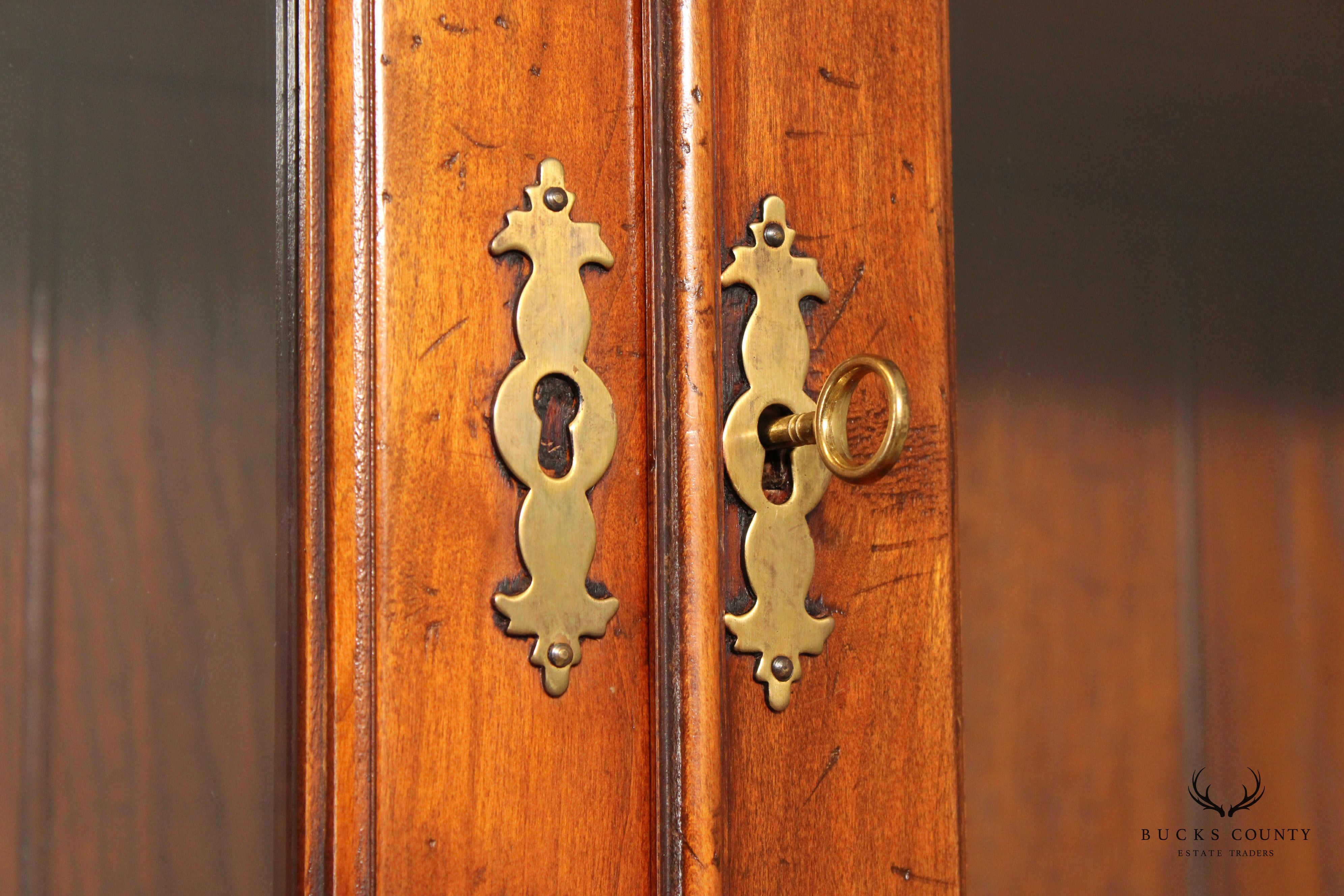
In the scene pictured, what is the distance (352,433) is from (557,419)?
9 cm

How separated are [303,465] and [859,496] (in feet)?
0.81

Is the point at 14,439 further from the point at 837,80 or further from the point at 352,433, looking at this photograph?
the point at 837,80

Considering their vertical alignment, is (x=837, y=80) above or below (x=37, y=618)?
above

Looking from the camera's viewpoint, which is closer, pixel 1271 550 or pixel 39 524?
pixel 39 524

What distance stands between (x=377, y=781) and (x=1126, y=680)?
0.34 metres

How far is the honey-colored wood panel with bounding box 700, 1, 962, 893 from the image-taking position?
0.50m

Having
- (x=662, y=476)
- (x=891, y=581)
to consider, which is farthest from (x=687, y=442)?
(x=891, y=581)

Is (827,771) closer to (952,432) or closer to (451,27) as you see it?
(952,432)

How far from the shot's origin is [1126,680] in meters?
0.53

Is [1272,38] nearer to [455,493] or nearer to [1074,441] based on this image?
[1074,441]

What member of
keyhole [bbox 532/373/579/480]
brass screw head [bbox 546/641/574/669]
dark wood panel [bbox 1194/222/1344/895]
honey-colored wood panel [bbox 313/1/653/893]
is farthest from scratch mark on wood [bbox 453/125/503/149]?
dark wood panel [bbox 1194/222/1344/895]

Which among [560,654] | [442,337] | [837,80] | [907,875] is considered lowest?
[907,875]

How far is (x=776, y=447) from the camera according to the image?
0.50 m

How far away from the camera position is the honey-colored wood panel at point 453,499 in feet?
1.50
